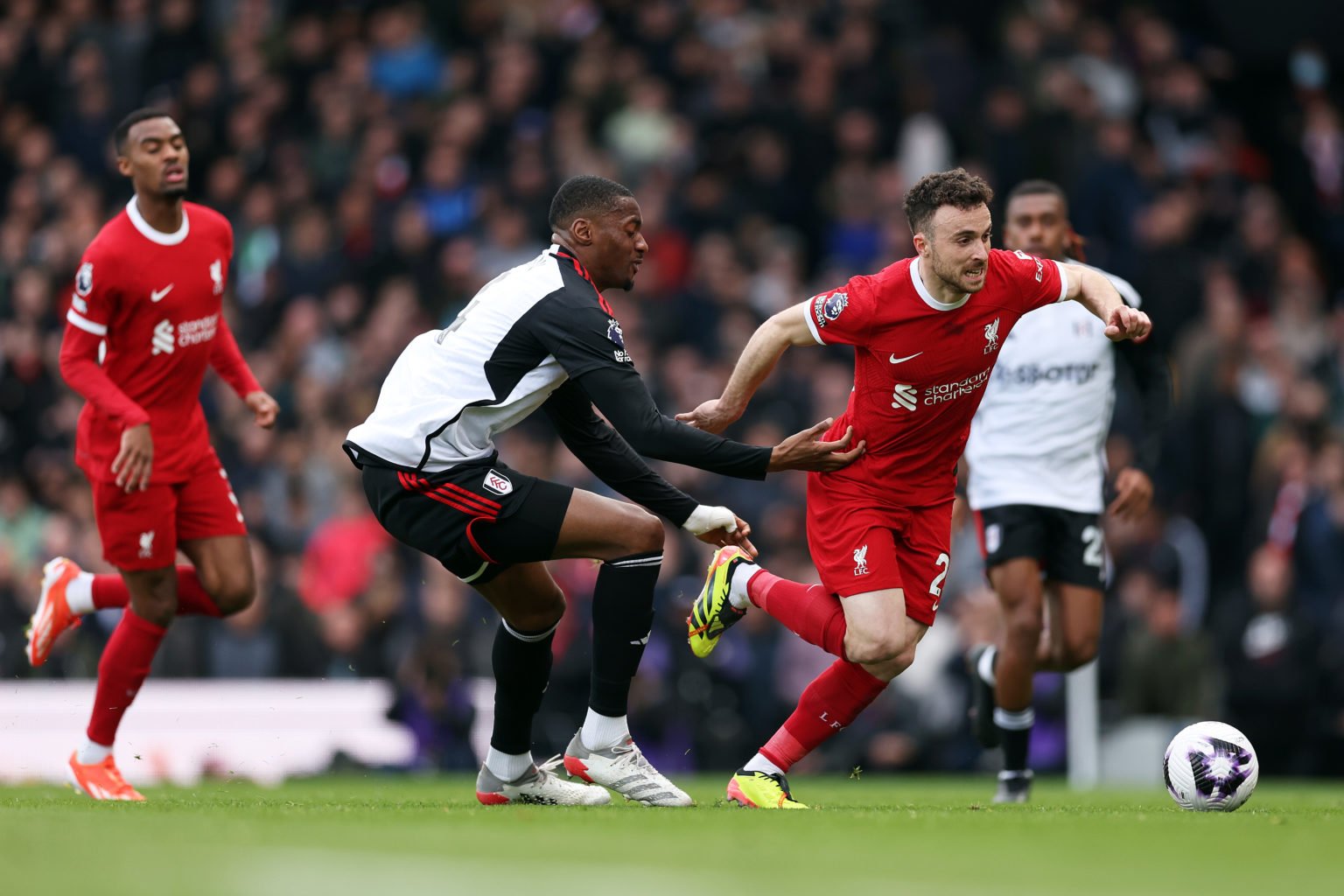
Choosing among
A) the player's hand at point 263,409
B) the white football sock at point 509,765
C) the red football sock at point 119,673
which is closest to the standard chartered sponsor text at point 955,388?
the white football sock at point 509,765

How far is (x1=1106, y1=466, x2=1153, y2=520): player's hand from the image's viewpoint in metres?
8.88

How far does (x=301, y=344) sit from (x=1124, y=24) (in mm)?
7949

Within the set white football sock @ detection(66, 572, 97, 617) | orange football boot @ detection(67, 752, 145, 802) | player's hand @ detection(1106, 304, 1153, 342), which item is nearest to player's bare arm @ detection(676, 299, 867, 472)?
player's hand @ detection(1106, 304, 1153, 342)

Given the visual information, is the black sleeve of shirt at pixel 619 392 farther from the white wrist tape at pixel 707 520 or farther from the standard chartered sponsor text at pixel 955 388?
the standard chartered sponsor text at pixel 955 388

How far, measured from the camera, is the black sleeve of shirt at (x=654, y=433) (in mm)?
6895

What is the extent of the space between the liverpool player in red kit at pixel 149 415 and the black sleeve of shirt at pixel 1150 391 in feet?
13.3

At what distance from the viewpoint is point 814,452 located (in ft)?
23.8

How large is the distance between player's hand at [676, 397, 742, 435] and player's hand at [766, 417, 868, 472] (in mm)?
328

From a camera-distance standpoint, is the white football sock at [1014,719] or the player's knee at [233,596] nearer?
the player's knee at [233,596]

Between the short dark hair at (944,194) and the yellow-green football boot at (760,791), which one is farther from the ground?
the short dark hair at (944,194)

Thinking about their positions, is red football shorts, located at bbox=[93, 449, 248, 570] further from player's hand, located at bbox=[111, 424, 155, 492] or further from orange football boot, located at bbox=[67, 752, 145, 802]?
orange football boot, located at bbox=[67, 752, 145, 802]

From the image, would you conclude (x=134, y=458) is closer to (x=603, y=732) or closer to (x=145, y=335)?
(x=145, y=335)

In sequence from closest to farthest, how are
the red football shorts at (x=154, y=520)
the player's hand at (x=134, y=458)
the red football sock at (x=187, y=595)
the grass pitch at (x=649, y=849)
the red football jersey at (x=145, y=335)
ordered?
the grass pitch at (x=649, y=849) < the player's hand at (x=134, y=458) < the red football jersey at (x=145, y=335) < the red football shorts at (x=154, y=520) < the red football sock at (x=187, y=595)

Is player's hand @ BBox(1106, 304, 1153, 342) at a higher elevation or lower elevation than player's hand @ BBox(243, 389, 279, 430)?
higher
